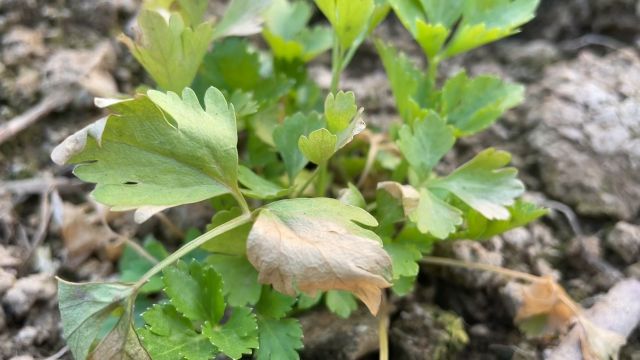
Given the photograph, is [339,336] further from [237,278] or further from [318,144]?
[318,144]

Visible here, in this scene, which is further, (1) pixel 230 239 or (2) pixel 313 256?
(1) pixel 230 239

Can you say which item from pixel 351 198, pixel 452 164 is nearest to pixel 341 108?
pixel 351 198

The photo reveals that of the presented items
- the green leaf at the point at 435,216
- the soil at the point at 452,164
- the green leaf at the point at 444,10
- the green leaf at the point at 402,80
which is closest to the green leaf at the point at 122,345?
the soil at the point at 452,164

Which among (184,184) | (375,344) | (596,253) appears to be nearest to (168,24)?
(184,184)

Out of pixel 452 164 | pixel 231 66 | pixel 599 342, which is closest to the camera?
pixel 599 342

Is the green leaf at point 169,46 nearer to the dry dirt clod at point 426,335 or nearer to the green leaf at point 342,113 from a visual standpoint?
the green leaf at point 342,113

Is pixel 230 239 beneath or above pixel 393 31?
above

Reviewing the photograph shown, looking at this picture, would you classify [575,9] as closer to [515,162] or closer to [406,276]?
[515,162]

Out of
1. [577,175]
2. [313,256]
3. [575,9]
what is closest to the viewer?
[313,256]
